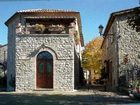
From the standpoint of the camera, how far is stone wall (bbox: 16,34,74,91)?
2694 cm

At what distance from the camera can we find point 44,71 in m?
27.5

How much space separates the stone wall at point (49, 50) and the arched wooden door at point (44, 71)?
38 centimetres

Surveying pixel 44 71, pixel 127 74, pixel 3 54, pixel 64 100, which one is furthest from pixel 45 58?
pixel 3 54

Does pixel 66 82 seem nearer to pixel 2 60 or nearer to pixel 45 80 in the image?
pixel 45 80

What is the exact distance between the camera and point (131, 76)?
2642 cm

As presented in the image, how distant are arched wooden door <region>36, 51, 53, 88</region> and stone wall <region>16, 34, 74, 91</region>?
38cm

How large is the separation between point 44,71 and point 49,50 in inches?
66.8

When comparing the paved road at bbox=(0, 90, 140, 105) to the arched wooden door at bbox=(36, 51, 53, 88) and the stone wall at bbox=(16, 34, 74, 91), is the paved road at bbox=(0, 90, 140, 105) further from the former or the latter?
the arched wooden door at bbox=(36, 51, 53, 88)

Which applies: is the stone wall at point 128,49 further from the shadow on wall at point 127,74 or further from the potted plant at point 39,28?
the potted plant at point 39,28

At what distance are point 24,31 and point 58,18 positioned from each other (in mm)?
2989

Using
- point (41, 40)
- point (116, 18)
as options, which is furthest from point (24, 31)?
point (116, 18)

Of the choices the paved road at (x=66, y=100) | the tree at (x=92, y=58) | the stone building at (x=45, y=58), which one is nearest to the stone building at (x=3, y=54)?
the tree at (x=92, y=58)

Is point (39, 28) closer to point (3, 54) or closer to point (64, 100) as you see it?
point (64, 100)

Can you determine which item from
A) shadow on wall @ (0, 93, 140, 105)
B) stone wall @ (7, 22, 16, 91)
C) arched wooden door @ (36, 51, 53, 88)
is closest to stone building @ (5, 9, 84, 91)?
arched wooden door @ (36, 51, 53, 88)
